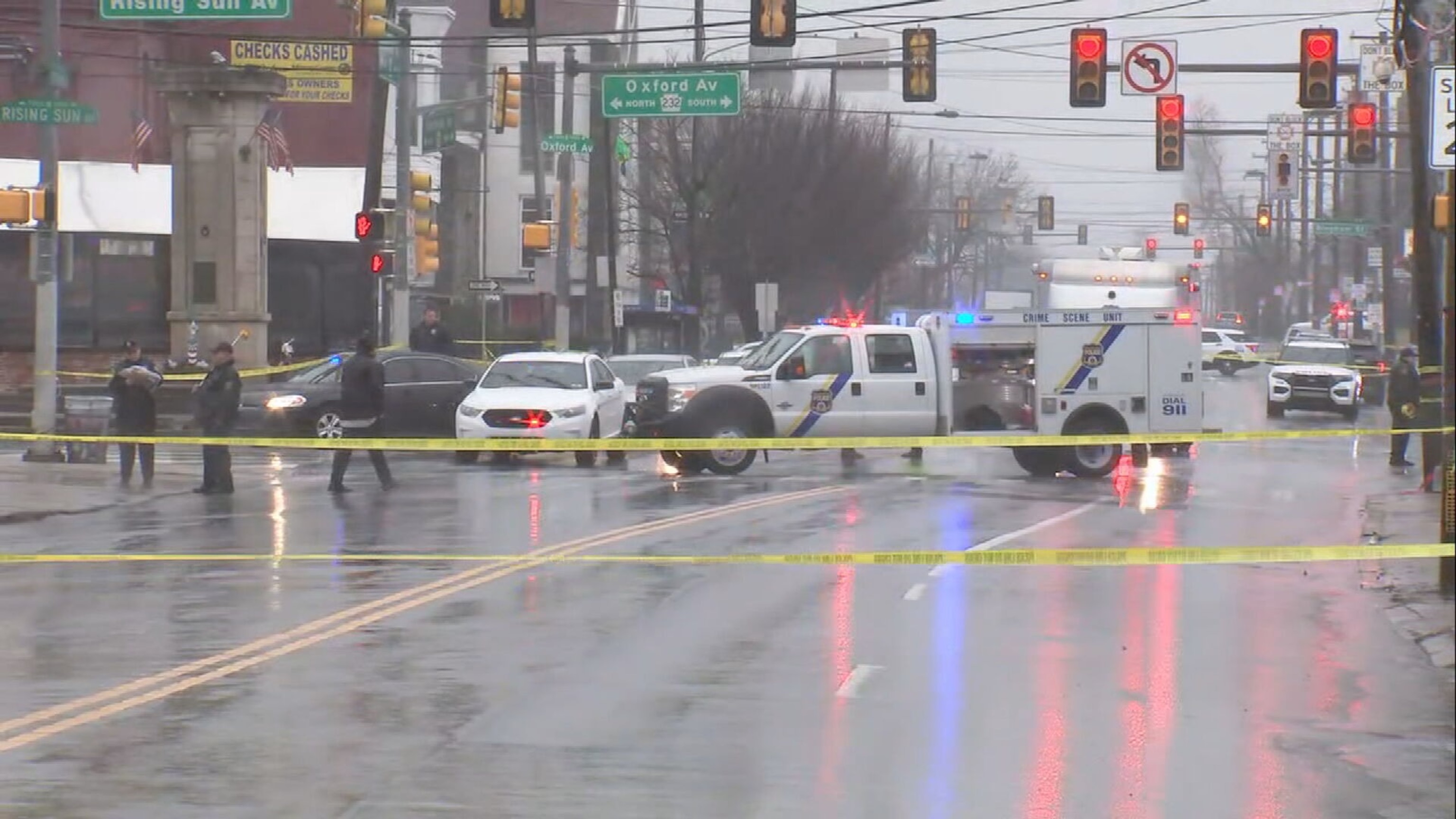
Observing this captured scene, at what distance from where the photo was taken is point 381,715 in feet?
34.6

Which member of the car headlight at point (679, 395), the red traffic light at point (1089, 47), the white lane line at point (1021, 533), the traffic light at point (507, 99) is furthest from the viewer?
the traffic light at point (507, 99)

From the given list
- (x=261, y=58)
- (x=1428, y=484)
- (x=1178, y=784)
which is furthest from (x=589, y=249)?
(x=1178, y=784)

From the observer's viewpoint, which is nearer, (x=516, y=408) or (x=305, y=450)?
(x=516, y=408)

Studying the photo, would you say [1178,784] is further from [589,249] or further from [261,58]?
[589,249]

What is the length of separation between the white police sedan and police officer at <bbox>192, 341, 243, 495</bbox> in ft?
14.3

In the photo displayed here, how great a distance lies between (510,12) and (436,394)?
8.01 meters

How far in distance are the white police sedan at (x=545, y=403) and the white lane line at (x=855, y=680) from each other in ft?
52.3

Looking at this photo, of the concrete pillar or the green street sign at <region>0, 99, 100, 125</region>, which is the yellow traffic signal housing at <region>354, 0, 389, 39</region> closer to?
the green street sign at <region>0, 99, 100, 125</region>

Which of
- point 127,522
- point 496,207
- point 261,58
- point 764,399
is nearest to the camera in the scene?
point 127,522

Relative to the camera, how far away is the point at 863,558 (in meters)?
15.7

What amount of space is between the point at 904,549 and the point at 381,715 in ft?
26.9

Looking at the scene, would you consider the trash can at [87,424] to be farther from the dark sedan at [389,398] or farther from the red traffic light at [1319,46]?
the red traffic light at [1319,46]

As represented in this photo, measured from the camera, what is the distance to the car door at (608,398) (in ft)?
95.7

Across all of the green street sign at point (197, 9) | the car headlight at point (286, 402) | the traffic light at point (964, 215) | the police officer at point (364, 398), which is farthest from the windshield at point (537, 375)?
the traffic light at point (964, 215)
